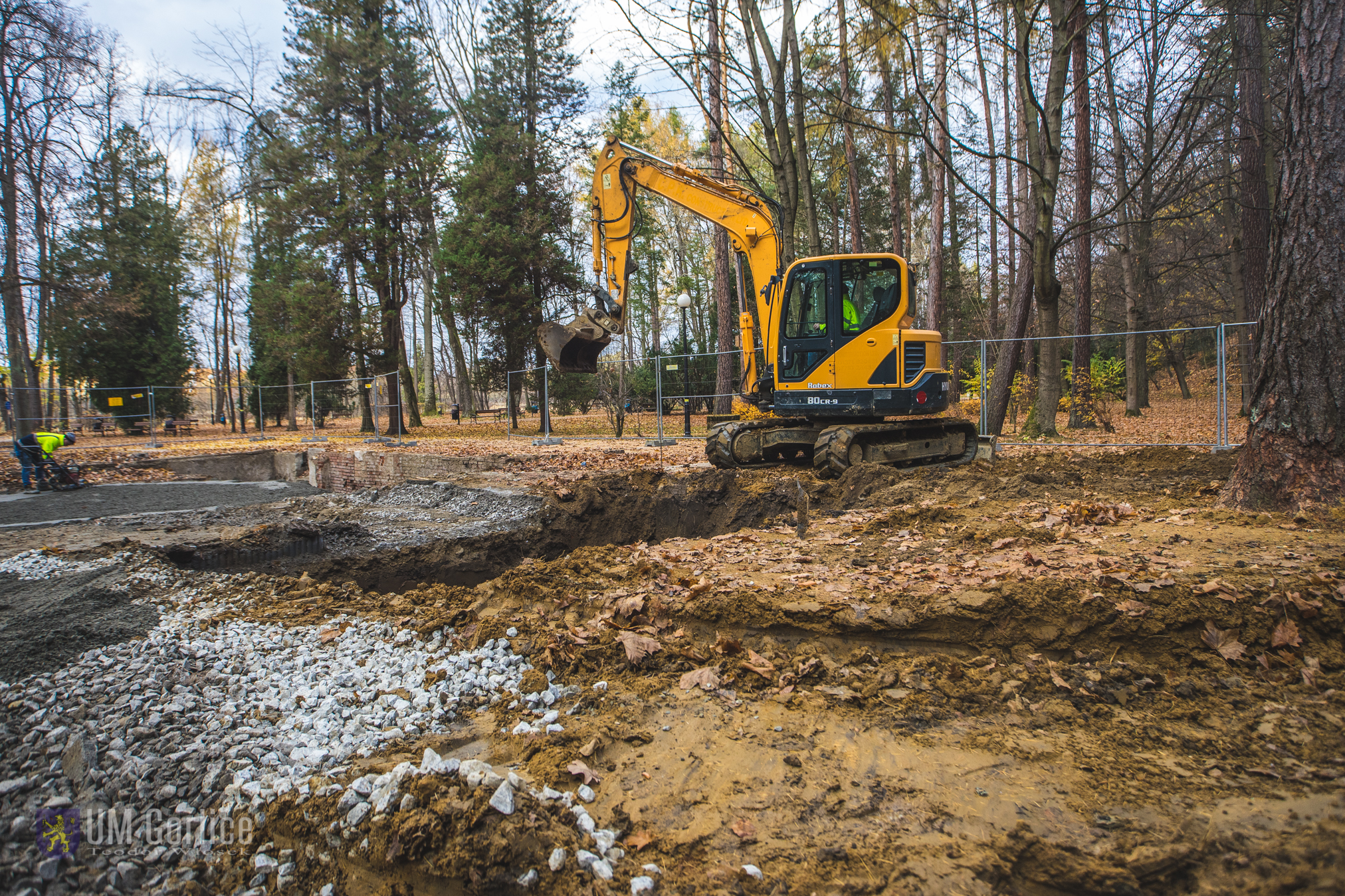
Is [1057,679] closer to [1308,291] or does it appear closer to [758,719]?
[758,719]

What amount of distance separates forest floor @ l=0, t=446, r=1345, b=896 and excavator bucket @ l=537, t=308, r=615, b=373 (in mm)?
4933

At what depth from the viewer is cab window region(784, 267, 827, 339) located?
9.07 m

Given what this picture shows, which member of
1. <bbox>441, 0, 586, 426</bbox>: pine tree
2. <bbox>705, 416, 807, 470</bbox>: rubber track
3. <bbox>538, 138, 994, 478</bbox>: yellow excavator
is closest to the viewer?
<bbox>538, 138, 994, 478</bbox>: yellow excavator

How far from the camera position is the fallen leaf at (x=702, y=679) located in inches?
137

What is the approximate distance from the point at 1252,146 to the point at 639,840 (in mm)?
15839

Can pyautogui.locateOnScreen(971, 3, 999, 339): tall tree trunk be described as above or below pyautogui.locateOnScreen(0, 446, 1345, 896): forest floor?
above

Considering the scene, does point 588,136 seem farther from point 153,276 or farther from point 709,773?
point 709,773

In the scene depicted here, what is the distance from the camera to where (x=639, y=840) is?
7.93 ft

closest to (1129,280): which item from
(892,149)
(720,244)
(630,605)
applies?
(892,149)

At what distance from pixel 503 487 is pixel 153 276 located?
25.8 m

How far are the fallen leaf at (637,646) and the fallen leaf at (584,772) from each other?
0.93 meters

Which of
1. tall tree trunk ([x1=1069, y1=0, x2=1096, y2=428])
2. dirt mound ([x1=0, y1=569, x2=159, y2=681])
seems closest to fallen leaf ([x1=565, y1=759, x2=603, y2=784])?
dirt mound ([x1=0, y1=569, x2=159, y2=681])

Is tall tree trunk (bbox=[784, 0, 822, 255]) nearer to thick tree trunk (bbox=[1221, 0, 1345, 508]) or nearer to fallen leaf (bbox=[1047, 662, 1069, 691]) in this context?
thick tree trunk (bbox=[1221, 0, 1345, 508])

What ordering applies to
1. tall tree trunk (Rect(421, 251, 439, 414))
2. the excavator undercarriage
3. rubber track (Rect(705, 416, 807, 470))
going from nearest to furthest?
1. the excavator undercarriage
2. rubber track (Rect(705, 416, 807, 470))
3. tall tree trunk (Rect(421, 251, 439, 414))
